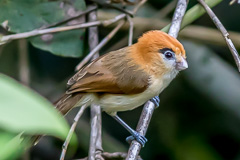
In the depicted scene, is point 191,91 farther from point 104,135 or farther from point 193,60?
point 104,135

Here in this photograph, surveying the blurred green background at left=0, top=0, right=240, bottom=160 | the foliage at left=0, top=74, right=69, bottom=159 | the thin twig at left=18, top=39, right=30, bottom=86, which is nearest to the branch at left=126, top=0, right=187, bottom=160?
the blurred green background at left=0, top=0, right=240, bottom=160

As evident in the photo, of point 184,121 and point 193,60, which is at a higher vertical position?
point 193,60

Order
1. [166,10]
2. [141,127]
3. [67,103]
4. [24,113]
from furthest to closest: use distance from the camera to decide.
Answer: [166,10], [67,103], [141,127], [24,113]

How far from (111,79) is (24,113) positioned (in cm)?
190

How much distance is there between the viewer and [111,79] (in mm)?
2359

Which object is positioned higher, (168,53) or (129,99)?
(168,53)

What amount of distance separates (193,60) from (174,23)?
888 millimetres

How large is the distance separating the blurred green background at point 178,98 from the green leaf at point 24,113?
253 centimetres

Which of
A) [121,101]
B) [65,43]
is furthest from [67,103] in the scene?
[65,43]

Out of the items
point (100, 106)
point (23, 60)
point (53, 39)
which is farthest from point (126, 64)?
point (23, 60)

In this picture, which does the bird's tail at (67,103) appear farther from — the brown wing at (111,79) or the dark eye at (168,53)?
the dark eye at (168,53)

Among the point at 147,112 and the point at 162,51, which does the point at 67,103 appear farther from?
the point at 162,51

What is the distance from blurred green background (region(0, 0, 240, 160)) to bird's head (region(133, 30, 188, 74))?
69 cm

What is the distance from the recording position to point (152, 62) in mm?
2453
